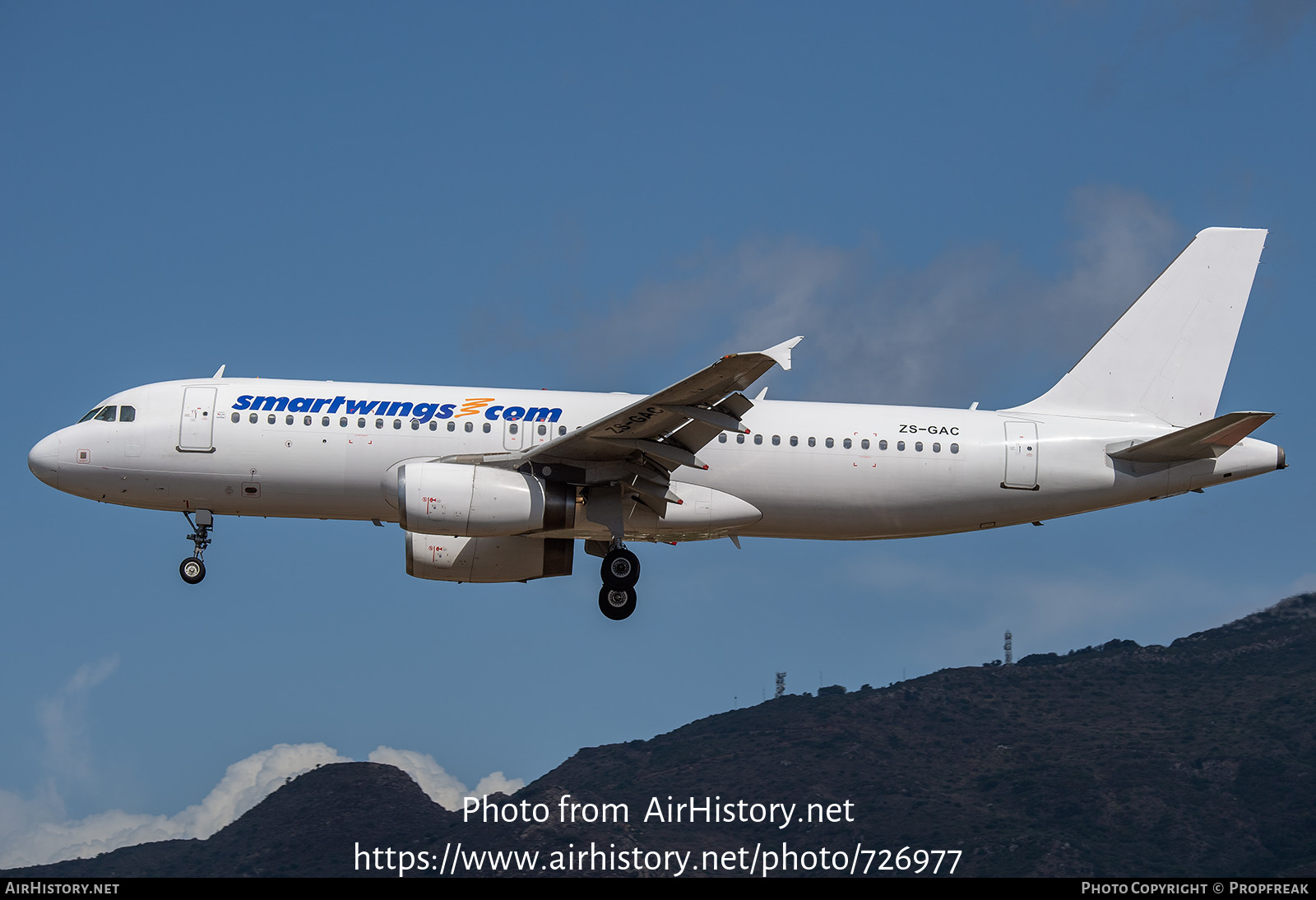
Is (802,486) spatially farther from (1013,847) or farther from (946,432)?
(1013,847)

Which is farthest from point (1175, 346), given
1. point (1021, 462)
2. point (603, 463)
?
point (603, 463)

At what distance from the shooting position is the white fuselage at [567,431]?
2805cm

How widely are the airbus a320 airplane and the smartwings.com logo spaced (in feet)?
0.13

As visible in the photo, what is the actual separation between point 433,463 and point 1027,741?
84.1m

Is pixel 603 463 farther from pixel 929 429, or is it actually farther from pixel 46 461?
pixel 46 461

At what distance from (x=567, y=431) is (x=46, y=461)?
11111mm

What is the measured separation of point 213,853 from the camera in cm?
8369

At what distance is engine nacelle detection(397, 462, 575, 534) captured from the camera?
26453 millimetres

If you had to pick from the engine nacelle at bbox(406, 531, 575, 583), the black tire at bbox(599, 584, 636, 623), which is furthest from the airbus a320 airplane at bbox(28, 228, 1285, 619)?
the engine nacelle at bbox(406, 531, 575, 583)

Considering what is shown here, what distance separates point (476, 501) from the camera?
2667cm

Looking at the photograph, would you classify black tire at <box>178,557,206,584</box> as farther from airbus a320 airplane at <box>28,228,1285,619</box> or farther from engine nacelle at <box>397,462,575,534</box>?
engine nacelle at <box>397,462,575,534</box>

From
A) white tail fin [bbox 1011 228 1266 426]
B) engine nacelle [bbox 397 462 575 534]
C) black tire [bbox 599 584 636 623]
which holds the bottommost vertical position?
black tire [bbox 599 584 636 623]
